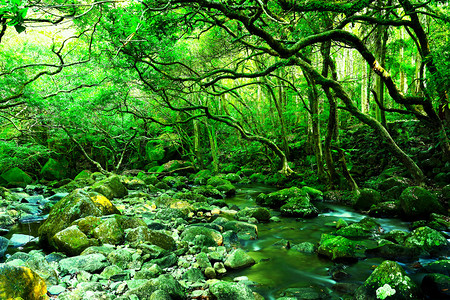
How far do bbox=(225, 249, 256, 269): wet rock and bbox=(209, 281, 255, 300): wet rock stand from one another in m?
0.96

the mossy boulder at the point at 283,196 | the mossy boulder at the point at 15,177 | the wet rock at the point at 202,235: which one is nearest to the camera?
the wet rock at the point at 202,235

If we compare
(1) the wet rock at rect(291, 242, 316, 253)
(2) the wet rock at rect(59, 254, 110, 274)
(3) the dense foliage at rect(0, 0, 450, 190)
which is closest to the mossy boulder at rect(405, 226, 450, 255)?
(1) the wet rock at rect(291, 242, 316, 253)

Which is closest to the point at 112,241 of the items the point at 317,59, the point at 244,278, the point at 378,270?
the point at 244,278

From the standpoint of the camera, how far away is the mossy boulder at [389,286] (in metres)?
2.96

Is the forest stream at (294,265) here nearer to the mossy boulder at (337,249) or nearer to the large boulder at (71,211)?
the mossy boulder at (337,249)

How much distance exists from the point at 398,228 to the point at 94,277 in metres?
6.10

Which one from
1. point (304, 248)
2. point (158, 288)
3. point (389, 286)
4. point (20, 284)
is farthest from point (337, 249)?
point (20, 284)

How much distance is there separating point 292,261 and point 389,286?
5.88 feet

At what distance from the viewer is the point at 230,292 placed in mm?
3125

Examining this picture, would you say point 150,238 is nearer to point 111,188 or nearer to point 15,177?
point 111,188

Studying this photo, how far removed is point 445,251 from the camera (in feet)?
14.4

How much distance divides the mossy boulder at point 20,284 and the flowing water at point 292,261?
7.86ft

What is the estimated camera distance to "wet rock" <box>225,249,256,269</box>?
13.7 ft

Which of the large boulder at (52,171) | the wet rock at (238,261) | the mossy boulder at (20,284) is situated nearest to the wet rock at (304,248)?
the wet rock at (238,261)
